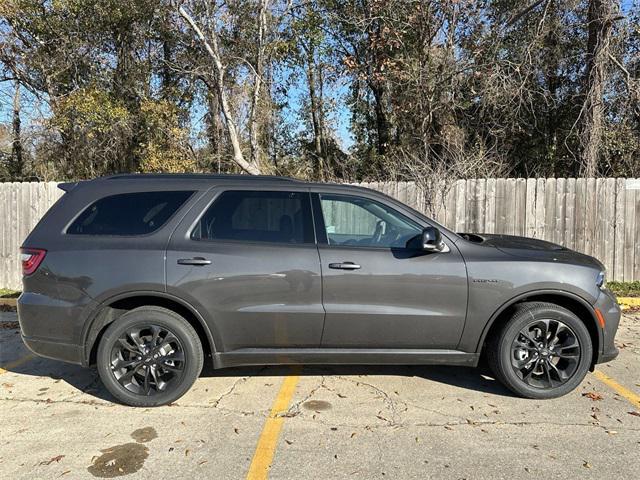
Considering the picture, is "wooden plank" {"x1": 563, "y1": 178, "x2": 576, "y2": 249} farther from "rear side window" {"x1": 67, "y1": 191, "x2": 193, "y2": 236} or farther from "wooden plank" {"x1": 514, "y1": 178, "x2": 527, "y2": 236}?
"rear side window" {"x1": 67, "y1": 191, "x2": 193, "y2": 236}

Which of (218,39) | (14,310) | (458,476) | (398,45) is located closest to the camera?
(458,476)

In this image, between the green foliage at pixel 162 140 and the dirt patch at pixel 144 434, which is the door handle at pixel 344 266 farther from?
the green foliage at pixel 162 140

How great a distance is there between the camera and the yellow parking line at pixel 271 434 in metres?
3.11

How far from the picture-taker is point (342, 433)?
3582 millimetres

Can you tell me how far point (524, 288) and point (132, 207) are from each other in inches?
132

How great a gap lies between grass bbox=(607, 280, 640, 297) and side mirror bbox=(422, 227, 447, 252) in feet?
18.2

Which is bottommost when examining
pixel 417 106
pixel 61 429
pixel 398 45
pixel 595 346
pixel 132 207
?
pixel 61 429

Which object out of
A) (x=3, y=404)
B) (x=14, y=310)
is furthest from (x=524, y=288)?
(x=14, y=310)

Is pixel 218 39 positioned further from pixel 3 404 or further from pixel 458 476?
pixel 458 476

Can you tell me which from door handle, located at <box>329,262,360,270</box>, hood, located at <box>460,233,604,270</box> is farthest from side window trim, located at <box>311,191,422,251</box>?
hood, located at <box>460,233,604,270</box>

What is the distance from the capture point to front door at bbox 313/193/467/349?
3.92 meters

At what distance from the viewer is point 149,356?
13.0 feet

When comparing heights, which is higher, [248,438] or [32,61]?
[32,61]

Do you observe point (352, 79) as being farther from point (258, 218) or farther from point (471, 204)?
point (258, 218)
